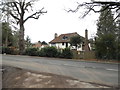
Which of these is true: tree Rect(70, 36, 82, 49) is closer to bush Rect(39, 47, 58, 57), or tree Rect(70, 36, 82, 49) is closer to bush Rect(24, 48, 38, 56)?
Answer: bush Rect(24, 48, 38, 56)

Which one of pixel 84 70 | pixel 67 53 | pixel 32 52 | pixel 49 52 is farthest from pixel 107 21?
pixel 84 70

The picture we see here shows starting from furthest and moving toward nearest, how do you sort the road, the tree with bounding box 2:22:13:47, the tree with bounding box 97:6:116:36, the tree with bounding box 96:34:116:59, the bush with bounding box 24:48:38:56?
the tree with bounding box 2:22:13:47 → the bush with bounding box 24:48:38:56 → the tree with bounding box 97:6:116:36 → the tree with bounding box 96:34:116:59 → the road

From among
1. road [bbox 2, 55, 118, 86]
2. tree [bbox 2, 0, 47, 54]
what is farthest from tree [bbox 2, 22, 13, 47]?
road [bbox 2, 55, 118, 86]

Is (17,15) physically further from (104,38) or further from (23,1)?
(104,38)

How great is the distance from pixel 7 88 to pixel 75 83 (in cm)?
363

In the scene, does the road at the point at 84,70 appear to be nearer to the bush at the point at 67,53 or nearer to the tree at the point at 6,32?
the bush at the point at 67,53

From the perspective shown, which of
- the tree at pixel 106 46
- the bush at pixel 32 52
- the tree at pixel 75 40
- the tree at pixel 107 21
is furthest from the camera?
the tree at pixel 75 40

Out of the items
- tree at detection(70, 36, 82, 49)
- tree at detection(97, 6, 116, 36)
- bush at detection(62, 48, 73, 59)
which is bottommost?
bush at detection(62, 48, 73, 59)

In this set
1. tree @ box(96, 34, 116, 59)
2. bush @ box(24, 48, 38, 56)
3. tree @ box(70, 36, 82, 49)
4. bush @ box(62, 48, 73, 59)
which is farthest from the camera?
tree @ box(70, 36, 82, 49)

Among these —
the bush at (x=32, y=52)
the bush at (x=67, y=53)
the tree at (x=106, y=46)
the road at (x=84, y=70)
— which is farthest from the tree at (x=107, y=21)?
the bush at (x=32, y=52)

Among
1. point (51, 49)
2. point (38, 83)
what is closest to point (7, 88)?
point (38, 83)

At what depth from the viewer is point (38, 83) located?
26.3ft

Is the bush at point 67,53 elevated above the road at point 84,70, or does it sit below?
above

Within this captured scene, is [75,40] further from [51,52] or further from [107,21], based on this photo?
[51,52]
